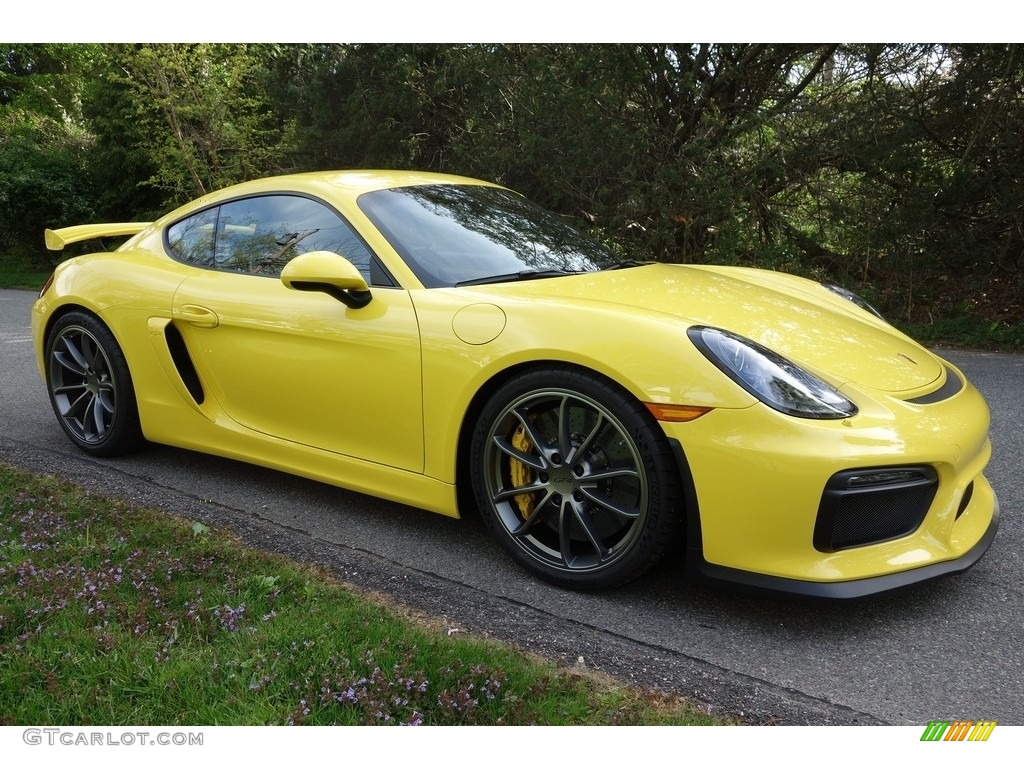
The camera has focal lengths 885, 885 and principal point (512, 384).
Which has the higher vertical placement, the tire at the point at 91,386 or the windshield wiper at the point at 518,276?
the windshield wiper at the point at 518,276

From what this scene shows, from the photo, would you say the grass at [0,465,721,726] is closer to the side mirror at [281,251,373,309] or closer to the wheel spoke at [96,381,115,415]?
the side mirror at [281,251,373,309]

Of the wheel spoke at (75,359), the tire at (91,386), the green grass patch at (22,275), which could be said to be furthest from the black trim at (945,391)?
the green grass patch at (22,275)

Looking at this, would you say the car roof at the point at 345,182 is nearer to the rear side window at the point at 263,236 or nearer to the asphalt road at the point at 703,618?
the rear side window at the point at 263,236

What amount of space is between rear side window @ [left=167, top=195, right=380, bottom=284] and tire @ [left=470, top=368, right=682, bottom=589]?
829 mm

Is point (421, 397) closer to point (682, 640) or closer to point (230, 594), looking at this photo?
point (230, 594)

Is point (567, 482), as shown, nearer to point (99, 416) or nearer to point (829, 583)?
point (829, 583)

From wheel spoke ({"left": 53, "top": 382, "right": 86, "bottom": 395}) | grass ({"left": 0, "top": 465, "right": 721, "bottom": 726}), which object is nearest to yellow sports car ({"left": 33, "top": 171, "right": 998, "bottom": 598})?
wheel spoke ({"left": 53, "top": 382, "right": 86, "bottom": 395})

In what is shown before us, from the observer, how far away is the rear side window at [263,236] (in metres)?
3.39

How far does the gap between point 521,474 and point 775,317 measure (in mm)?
1016

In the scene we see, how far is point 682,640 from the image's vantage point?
2527mm

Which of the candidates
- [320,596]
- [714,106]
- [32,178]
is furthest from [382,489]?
[32,178]

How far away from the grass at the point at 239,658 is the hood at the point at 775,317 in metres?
1.14

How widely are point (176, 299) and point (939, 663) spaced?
10.2 feet

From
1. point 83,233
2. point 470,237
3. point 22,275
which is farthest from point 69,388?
point 22,275
